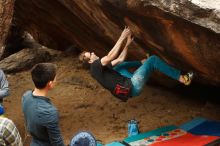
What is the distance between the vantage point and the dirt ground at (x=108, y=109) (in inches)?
314

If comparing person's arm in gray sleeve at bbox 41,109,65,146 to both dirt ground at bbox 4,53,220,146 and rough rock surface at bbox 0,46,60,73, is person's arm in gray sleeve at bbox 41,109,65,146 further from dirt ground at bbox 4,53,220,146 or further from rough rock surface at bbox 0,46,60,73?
rough rock surface at bbox 0,46,60,73

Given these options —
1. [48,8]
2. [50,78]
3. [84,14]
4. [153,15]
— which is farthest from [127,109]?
[50,78]

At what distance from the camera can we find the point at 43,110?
4367 mm

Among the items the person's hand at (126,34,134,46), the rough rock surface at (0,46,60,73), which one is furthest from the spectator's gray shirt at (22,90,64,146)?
the rough rock surface at (0,46,60,73)

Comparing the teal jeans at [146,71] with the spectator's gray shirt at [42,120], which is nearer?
the spectator's gray shirt at [42,120]

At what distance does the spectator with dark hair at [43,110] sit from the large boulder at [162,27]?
168 cm

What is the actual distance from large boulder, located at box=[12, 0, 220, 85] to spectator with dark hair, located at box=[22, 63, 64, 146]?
5.52ft

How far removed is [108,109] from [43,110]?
469cm

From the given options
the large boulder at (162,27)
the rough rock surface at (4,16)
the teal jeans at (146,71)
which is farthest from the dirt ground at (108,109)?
the rough rock surface at (4,16)

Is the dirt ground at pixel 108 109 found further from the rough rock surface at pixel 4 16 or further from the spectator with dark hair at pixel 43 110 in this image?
the spectator with dark hair at pixel 43 110

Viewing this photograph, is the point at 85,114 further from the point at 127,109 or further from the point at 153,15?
the point at 153,15

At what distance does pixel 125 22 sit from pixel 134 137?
6.21ft

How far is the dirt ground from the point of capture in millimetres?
7980

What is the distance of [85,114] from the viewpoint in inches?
349
